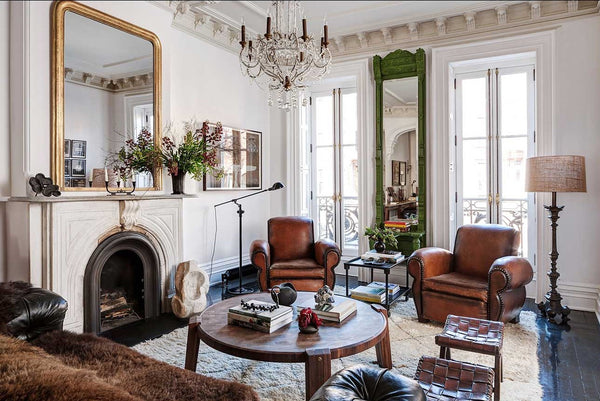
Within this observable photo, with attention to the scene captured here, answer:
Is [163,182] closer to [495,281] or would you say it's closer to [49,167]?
[49,167]

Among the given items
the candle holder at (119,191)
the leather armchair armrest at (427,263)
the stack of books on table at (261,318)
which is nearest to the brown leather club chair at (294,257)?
the leather armchair armrest at (427,263)

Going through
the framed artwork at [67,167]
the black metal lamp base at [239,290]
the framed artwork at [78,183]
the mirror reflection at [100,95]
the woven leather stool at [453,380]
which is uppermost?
the mirror reflection at [100,95]

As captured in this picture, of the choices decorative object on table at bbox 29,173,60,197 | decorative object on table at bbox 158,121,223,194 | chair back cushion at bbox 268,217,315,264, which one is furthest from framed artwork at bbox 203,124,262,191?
decorative object on table at bbox 29,173,60,197

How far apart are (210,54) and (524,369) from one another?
4.45 m

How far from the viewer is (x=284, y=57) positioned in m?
2.85

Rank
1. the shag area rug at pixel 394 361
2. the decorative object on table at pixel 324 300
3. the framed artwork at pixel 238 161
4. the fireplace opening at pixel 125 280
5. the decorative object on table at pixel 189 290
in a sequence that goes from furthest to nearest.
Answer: the framed artwork at pixel 238 161, the decorative object on table at pixel 189 290, the fireplace opening at pixel 125 280, the decorative object on table at pixel 324 300, the shag area rug at pixel 394 361

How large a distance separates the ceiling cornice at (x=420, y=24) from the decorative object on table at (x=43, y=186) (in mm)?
2047

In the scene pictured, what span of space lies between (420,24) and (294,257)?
10.3 feet

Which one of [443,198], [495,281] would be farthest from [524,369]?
[443,198]

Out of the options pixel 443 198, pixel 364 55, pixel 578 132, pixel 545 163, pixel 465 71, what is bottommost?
pixel 443 198

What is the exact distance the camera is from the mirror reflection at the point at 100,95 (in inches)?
127

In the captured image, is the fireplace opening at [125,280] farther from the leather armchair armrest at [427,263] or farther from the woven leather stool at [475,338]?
the woven leather stool at [475,338]

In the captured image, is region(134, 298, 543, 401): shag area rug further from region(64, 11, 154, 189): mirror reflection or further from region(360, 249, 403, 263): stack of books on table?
region(64, 11, 154, 189): mirror reflection

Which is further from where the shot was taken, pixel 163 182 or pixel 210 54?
pixel 210 54
